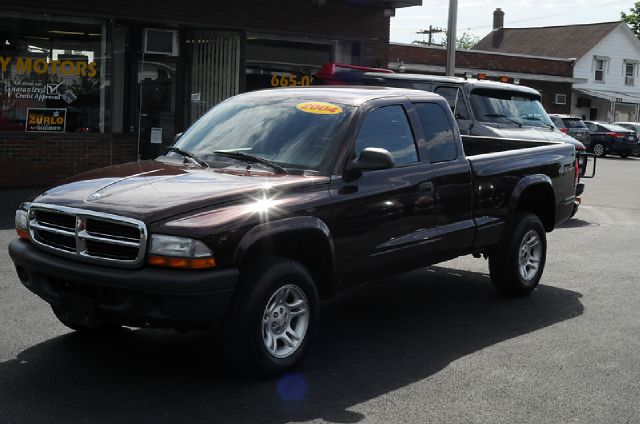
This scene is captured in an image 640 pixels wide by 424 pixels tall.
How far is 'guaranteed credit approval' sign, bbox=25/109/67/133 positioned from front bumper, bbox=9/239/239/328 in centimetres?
996

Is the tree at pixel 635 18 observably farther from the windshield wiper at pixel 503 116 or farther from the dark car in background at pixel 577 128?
the windshield wiper at pixel 503 116

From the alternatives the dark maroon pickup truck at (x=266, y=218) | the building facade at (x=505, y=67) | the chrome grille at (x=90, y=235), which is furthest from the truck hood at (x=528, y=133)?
the building facade at (x=505, y=67)

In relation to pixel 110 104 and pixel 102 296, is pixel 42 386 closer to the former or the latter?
pixel 102 296

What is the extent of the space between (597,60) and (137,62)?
43.8 meters

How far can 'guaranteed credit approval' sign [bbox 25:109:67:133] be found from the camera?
14.3 metres

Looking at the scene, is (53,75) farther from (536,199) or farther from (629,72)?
(629,72)

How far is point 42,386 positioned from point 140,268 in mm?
941

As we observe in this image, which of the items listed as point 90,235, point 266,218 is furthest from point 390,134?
point 90,235

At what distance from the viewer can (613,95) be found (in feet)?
169

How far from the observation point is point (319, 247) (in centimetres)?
552

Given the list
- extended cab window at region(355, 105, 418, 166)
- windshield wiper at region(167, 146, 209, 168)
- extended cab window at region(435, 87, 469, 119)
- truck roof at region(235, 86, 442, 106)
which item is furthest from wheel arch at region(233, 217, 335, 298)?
extended cab window at region(435, 87, 469, 119)

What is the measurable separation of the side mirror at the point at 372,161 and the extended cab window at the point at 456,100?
22.7 feet

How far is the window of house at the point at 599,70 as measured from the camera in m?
53.4

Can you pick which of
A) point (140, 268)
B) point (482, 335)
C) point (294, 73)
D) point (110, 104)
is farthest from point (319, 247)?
point (294, 73)
